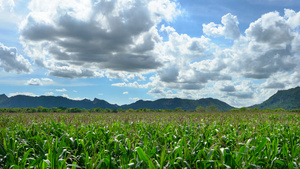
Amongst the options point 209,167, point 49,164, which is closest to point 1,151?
point 49,164

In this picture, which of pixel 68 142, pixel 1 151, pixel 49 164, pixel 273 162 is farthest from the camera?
pixel 68 142

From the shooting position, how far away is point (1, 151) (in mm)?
5168

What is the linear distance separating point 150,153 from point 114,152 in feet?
4.06

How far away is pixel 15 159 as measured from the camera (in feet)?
15.9

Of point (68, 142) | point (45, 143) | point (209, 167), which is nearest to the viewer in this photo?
point (209, 167)

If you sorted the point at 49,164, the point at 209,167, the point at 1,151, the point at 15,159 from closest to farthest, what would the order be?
1. the point at 49,164
2. the point at 209,167
3. the point at 15,159
4. the point at 1,151

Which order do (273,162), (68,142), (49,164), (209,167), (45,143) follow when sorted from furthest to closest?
1. (68,142)
2. (45,143)
3. (273,162)
4. (209,167)
5. (49,164)

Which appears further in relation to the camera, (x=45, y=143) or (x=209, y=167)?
(x=45, y=143)

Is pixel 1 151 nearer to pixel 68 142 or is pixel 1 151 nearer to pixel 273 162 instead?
pixel 68 142

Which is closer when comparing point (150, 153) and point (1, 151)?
→ point (150, 153)

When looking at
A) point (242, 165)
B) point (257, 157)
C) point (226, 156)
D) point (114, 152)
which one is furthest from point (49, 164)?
point (257, 157)

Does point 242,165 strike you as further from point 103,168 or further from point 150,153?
point 103,168

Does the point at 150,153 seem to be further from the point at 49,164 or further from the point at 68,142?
the point at 68,142

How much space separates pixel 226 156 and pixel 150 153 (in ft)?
5.16
